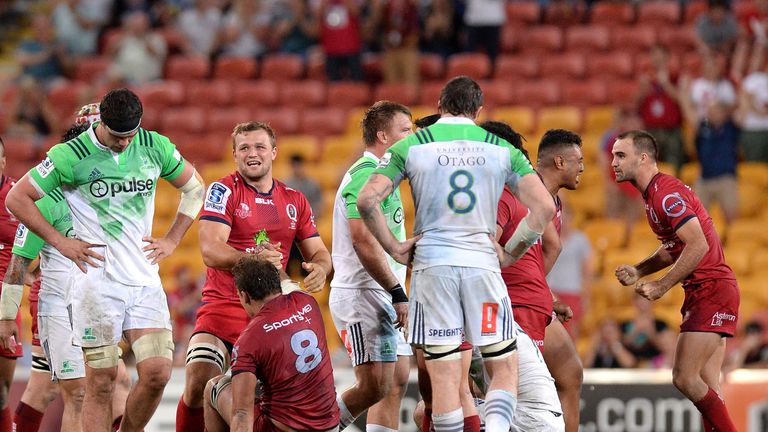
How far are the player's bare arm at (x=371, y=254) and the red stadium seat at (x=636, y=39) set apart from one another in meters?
10.5

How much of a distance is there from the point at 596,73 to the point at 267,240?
1010 cm

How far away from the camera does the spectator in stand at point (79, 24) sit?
2000cm

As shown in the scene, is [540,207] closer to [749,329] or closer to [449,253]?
[449,253]

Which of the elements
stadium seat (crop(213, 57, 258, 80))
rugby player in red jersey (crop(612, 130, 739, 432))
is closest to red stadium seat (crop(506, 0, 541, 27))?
stadium seat (crop(213, 57, 258, 80))

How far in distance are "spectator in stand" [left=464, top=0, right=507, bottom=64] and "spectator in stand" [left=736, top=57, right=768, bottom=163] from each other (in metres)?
3.86

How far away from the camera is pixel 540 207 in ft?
24.3

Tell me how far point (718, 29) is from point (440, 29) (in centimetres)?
405

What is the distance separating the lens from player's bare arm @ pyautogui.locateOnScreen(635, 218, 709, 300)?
8406 millimetres

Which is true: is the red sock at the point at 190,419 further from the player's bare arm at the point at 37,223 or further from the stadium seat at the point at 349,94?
the stadium seat at the point at 349,94

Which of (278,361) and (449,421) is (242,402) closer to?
(278,361)

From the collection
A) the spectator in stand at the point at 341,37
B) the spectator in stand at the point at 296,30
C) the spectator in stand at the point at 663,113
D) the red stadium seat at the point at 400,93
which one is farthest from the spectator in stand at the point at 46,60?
the spectator in stand at the point at 663,113

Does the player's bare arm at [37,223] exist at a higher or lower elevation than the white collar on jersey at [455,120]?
lower

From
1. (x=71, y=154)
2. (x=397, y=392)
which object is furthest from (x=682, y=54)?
(x=71, y=154)

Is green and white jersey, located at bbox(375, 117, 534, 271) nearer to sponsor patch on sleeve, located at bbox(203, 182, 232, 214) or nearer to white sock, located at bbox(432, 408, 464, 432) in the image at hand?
white sock, located at bbox(432, 408, 464, 432)
